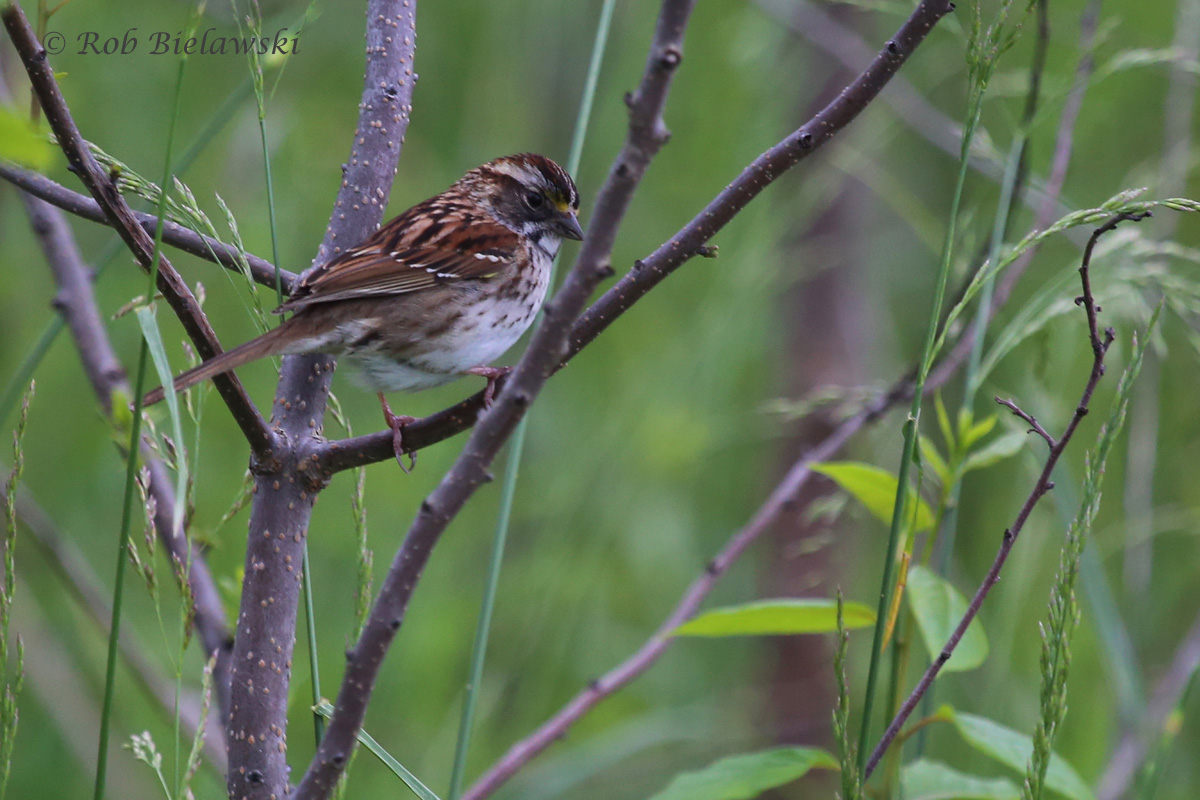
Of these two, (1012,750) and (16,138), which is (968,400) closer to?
(1012,750)

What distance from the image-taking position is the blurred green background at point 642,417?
320 cm

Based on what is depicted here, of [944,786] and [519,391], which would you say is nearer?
[519,391]

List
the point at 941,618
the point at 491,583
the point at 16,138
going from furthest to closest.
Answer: the point at 941,618 → the point at 491,583 → the point at 16,138

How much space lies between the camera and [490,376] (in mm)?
2111

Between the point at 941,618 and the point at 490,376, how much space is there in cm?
94

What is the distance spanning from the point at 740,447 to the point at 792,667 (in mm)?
1091

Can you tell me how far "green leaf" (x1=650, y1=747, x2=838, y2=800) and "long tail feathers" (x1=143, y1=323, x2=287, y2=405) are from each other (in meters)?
0.88

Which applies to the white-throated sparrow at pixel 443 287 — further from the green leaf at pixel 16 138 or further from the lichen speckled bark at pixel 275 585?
the green leaf at pixel 16 138

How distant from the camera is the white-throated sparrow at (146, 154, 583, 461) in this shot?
2111 mm

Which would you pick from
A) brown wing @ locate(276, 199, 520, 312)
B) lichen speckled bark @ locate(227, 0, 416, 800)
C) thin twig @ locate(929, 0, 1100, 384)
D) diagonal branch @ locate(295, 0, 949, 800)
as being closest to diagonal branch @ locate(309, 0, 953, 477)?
diagonal branch @ locate(295, 0, 949, 800)

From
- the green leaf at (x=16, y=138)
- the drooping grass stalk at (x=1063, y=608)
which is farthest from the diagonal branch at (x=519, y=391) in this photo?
the drooping grass stalk at (x=1063, y=608)

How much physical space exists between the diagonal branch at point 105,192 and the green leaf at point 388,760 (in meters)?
0.36

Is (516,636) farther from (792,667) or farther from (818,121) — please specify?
(818,121)

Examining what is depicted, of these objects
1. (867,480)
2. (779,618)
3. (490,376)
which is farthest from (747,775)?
(490,376)
